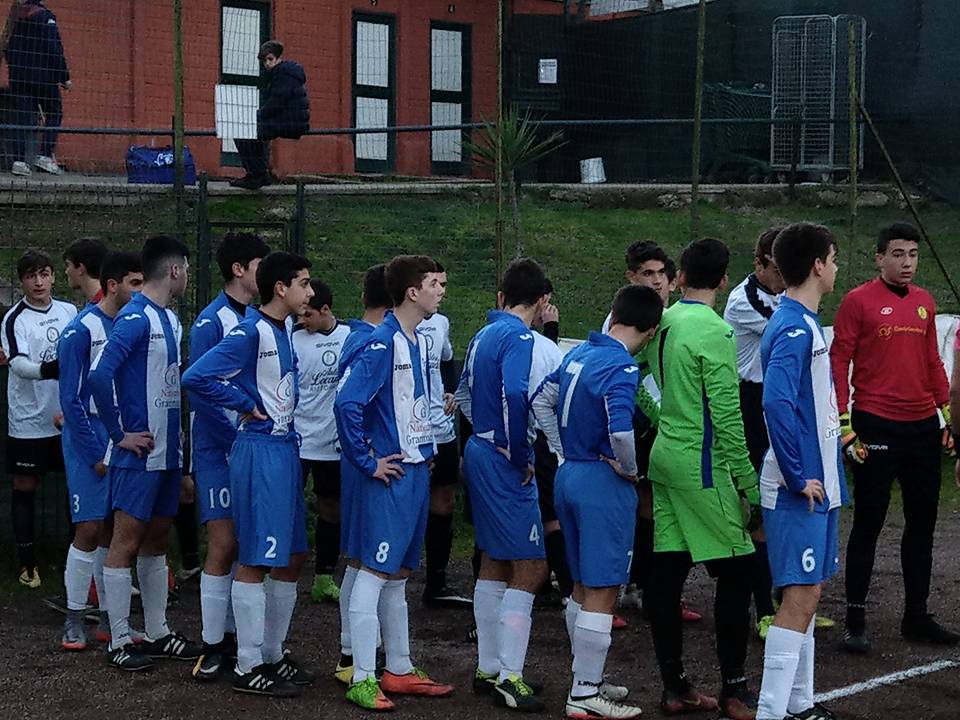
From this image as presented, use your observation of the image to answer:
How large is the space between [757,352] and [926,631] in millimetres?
1695

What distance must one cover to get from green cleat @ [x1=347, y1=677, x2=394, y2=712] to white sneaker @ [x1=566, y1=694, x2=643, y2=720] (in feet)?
2.66

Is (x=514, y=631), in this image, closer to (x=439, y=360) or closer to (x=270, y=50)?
(x=439, y=360)

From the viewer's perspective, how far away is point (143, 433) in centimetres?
718

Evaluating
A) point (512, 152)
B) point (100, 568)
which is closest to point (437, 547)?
point (100, 568)

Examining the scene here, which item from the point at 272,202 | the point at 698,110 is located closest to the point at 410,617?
the point at 698,110

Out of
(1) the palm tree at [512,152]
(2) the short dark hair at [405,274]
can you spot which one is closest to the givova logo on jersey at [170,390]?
(2) the short dark hair at [405,274]

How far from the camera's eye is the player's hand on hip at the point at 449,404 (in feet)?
25.7

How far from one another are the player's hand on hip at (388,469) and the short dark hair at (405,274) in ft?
2.33

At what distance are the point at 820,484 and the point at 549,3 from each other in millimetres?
13843

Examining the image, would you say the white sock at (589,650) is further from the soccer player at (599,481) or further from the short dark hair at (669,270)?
the short dark hair at (669,270)

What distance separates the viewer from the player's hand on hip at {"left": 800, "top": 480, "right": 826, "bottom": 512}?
18.7 ft

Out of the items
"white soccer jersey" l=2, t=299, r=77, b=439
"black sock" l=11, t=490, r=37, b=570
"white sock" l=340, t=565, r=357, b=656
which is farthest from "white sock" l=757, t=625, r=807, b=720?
"black sock" l=11, t=490, r=37, b=570

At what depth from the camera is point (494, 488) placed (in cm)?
668

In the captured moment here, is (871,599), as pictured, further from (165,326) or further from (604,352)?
(165,326)
